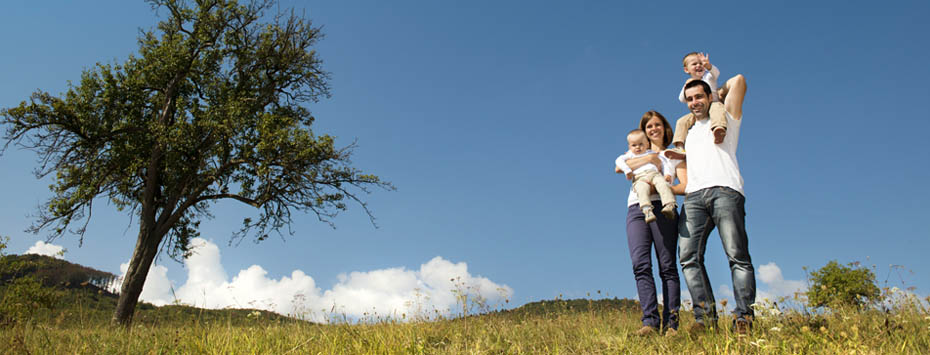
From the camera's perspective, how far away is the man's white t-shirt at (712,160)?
4949 millimetres

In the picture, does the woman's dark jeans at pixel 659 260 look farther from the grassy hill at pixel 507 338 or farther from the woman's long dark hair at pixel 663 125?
the woman's long dark hair at pixel 663 125

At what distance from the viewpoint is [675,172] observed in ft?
18.3

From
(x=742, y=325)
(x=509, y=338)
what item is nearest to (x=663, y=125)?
(x=742, y=325)

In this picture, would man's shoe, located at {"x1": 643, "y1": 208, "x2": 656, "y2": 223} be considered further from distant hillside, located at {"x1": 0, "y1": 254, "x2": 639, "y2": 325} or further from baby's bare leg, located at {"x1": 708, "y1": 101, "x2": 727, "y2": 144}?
distant hillside, located at {"x1": 0, "y1": 254, "x2": 639, "y2": 325}

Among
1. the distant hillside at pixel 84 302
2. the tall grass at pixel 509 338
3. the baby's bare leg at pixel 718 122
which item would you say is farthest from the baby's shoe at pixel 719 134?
the distant hillside at pixel 84 302

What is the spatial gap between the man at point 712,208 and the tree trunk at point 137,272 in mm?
14604

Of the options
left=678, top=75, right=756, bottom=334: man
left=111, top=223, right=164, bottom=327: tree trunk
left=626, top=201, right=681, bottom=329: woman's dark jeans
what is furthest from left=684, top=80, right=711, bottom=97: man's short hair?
left=111, top=223, right=164, bottom=327: tree trunk

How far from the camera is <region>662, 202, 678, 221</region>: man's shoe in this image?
5.12 meters

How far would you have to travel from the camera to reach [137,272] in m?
14.5

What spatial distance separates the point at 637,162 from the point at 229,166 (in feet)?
45.4

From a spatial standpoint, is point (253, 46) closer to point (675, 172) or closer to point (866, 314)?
point (675, 172)

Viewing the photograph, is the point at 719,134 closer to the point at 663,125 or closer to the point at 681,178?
the point at 681,178

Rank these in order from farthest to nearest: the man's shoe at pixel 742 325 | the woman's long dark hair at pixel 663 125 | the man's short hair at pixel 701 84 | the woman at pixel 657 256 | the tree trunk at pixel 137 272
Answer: the tree trunk at pixel 137 272, the woman's long dark hair at pixel 663 125, the man's short hair at pixel 701 84, the woman at pixel 657 256, the man's shoe at pixel 742 325

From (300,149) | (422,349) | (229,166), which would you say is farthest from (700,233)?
(229,166)
